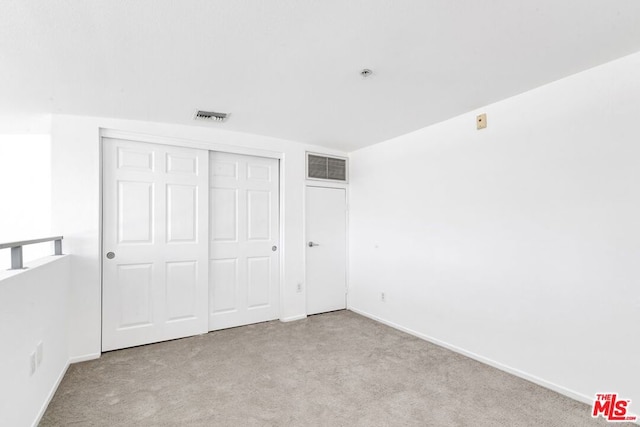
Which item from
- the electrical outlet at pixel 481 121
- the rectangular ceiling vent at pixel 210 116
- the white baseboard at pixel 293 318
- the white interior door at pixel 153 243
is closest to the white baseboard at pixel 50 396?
the white interior door at pixel 153 243

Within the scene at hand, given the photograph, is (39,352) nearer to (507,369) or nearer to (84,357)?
(84,357)

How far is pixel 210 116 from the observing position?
295 centimetres

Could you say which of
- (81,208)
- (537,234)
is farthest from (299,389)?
(81,208)

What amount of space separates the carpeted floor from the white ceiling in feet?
7.46

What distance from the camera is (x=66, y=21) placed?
5.08 ft

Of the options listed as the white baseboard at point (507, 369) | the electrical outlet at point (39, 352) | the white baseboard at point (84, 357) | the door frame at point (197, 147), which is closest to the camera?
the electrical outlet at point (39, 352)

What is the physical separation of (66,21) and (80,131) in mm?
1539

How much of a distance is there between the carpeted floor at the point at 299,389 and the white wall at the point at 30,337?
0.20 metres

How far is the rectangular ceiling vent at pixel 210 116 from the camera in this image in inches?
112

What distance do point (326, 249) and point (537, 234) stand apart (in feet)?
8.04

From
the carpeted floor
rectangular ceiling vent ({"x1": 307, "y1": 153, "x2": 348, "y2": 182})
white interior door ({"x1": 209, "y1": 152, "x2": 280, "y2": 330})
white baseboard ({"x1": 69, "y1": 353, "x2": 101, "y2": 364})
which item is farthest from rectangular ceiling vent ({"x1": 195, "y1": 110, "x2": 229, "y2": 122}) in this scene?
white baseboard ({"x1": 69, "y1": 353, "x2": 101, "y2": 364})

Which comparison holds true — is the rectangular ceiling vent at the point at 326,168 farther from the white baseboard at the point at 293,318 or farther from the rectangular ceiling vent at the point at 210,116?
the white baseboard at the point at 293,318

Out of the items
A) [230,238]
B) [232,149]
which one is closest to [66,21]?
[232,149]

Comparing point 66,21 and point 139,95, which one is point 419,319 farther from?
point 66,21
